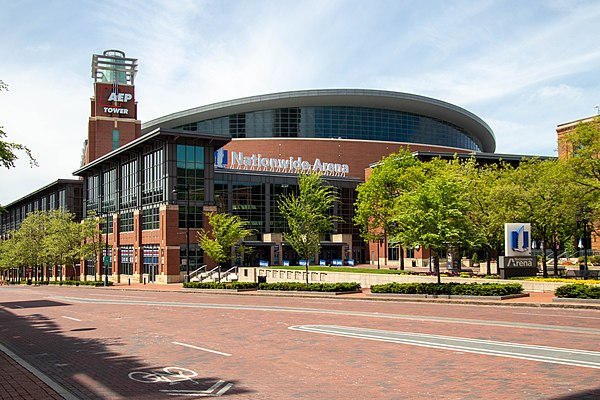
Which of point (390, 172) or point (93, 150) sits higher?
point (93, 150)

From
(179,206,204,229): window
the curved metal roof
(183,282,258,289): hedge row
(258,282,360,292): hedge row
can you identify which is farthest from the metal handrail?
the curved metal roof

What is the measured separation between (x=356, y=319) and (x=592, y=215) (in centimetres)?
2767

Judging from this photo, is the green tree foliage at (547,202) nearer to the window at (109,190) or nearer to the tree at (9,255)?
the window at (109,190)

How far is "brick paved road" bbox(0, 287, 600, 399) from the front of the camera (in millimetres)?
11875

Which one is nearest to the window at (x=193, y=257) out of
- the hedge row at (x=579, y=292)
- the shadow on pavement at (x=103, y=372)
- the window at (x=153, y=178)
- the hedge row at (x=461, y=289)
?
the window at (x=153, y=178)

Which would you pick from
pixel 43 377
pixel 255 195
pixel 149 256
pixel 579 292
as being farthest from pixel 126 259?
pixel 43 377

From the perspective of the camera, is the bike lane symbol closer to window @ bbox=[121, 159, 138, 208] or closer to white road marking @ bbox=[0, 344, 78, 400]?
white road marking @ bbox=[0, 344, 78, 400]

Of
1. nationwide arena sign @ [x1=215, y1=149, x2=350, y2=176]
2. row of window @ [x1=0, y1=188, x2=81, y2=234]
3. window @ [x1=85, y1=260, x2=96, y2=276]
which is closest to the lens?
window @ [x1=85, y1=260, x2=96, y2=276]

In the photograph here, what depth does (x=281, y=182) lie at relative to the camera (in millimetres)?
86688

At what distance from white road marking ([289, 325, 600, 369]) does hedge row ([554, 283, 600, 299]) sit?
39.3ft

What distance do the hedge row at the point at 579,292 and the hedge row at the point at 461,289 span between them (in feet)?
11.8

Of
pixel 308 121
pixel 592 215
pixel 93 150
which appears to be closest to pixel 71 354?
pixel 592 215

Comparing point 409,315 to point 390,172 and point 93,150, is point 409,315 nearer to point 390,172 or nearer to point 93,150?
point 390,172

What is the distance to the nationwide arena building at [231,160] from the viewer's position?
6825 centimetres
